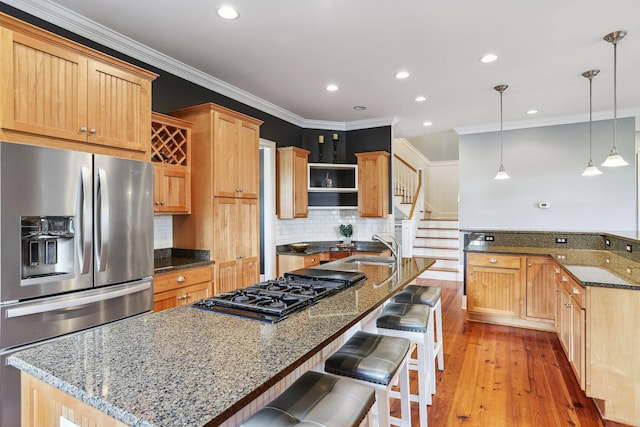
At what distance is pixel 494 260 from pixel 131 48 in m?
4.39

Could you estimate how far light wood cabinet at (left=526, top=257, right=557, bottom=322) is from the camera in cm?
383

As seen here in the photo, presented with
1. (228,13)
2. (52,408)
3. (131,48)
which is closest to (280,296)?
(52,408)

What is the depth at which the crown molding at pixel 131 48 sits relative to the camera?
240 centimetres

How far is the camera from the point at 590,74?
12.0 feet

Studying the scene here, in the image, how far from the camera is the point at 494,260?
413cm

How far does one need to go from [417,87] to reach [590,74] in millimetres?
1773

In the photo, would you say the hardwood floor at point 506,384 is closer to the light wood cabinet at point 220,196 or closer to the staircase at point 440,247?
the light wood cabinet at point 220,196

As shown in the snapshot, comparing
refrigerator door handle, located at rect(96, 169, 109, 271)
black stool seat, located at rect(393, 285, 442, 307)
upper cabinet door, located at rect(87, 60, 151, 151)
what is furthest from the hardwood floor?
upper cabinet door, located at rect(87, 60, 151, 151)

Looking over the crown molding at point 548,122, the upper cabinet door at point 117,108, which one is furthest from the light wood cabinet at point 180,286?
the crown molding at point 548,122

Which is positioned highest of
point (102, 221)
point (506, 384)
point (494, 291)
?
point (102, 221)

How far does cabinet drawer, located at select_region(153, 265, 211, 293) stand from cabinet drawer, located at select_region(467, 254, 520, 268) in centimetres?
311

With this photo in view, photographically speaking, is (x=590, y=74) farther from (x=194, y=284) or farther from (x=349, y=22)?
(x=194, y=284)

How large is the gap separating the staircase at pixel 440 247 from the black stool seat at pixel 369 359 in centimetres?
501

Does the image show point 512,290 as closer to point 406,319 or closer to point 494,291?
point 494,291
